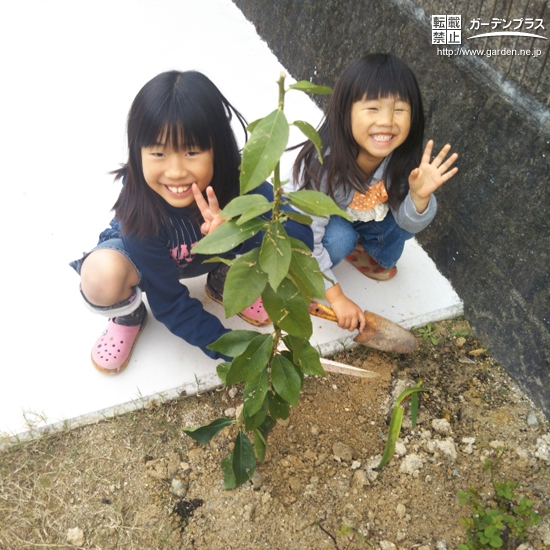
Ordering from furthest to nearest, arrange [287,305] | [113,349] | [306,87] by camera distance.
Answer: [113,349]
[287,305]
[306,87]

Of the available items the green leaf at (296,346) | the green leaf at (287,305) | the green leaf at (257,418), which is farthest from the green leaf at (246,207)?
the green leaf at (257,418)

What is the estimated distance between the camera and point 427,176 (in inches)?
65.0

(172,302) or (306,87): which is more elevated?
(306,87)

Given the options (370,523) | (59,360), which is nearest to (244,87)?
(59,360)

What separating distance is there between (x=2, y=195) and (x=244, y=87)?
1.33 metres

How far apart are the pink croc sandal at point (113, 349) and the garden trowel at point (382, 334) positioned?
2.01 ft

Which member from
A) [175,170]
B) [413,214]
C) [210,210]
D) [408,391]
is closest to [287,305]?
[210,210]

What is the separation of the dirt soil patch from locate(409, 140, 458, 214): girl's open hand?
0.58m

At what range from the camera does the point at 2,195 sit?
232 cm

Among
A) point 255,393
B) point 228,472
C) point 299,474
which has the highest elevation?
point 255,393

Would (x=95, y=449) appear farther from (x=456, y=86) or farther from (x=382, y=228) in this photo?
(x=456, y=86)

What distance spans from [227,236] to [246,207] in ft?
0.22

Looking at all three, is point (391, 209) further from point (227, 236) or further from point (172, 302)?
point (227, 236)

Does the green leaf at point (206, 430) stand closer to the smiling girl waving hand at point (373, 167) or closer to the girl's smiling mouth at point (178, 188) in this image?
the smiling girl waving hand at point (373, 167)
